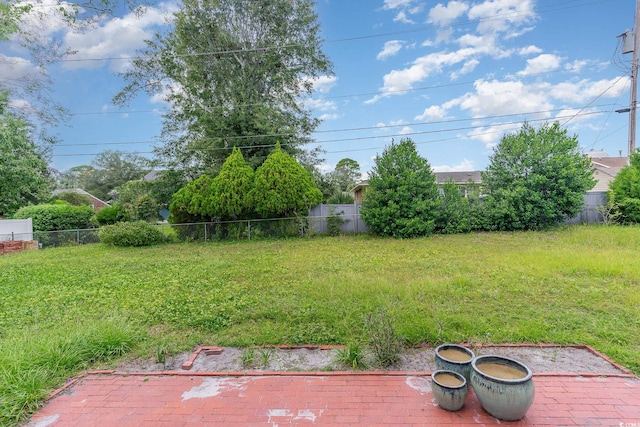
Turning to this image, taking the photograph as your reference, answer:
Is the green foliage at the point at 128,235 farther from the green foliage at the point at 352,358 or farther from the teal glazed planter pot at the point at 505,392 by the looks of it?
the teal glazed planter pot at the point at 505,392

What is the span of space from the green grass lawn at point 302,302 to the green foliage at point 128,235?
2.55m

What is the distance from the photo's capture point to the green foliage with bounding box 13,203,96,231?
12.4 metres

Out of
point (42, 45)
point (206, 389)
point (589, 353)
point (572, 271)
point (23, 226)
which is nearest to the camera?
point (206, 389)

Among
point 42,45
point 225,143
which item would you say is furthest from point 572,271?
point 225,143

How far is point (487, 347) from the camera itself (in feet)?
9.55

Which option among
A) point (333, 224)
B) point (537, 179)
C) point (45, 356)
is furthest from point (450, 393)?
point (537, 179)

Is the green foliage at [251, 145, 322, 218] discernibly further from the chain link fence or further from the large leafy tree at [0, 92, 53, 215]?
the large leafy tree at [0, 92, 53, 215]

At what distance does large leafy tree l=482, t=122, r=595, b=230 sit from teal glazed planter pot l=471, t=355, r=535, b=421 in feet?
33.4

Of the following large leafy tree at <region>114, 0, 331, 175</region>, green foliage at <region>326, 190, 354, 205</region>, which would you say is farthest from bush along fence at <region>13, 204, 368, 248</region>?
large leafy tree at <region>114, 0, 331, 175</region>

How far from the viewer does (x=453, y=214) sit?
1102 cm

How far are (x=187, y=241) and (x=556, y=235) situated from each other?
42.6 feet

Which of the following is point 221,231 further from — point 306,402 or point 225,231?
point 306,402

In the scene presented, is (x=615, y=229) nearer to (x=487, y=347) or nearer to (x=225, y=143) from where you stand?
(x=487, y=347)

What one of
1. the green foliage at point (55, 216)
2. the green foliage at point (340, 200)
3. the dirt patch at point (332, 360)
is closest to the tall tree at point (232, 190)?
the green foliage at point (340, 200)
